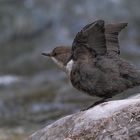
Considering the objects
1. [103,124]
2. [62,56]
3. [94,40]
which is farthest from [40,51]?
[103,124]

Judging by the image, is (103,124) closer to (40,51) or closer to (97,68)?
(97,68)

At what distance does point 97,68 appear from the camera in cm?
528

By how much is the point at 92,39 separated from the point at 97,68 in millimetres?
264

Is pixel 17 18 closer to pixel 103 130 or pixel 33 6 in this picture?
pixel 33 6

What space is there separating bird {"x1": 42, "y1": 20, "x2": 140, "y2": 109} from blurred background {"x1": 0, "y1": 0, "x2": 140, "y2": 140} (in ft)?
10.4

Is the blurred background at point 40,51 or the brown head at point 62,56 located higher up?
the brown head at point 62,56

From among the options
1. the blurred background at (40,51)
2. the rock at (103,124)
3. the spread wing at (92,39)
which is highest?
the spread wing at (92,39)

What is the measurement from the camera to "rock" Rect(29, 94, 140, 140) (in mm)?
4293

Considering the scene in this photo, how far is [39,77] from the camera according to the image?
11914mm

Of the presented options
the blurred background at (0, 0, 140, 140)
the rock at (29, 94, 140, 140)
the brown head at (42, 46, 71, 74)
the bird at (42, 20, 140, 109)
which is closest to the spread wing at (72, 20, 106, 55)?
the bird at (42, 20, 140, 109)

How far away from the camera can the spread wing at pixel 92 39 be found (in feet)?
17.1

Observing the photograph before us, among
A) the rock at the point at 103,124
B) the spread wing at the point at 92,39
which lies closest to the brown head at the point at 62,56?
the spread wing at the point at 92,39

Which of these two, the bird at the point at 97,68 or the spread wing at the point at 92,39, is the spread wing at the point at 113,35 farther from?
the spread wing at the point at 92,39

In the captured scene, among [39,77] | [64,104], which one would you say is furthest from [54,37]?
[64,104]
